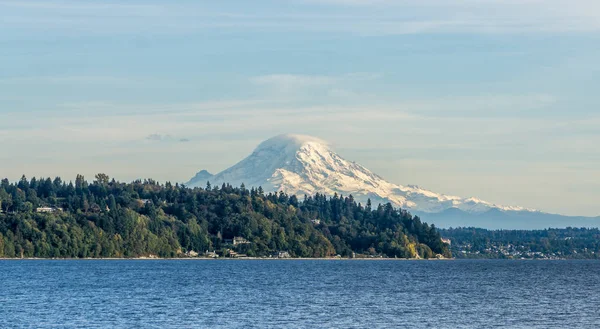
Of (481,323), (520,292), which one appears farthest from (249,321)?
(520,292)

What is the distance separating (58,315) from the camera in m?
111

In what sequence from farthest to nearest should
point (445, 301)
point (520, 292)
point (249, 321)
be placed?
1. point (520, 292)
2. point (445, 301)
3. point (249, 321)

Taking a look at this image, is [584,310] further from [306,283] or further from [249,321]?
[306,283]

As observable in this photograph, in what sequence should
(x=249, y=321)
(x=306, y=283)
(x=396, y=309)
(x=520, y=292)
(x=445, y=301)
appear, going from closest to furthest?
(x=249, y=321) < (x=396, y=309) < (x=445, y=301) < (x=520, y=292) < (x=306, y=283)

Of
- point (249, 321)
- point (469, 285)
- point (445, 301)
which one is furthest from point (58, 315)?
point (469, 285)

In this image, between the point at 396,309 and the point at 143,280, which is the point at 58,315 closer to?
the point at 396,309

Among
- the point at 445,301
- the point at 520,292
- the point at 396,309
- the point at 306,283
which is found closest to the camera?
the point at 396,309

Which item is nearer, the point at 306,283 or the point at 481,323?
the point at 481,323

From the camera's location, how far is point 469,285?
182 meters

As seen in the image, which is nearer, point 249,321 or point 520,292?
point 249,321

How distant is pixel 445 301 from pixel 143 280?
66691 millimetres

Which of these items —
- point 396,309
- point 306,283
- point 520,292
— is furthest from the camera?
point 306,283

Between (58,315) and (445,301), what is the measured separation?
53.5m

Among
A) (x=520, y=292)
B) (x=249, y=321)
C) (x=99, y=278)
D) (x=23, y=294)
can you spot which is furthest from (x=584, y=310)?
(x=99, y=278)
